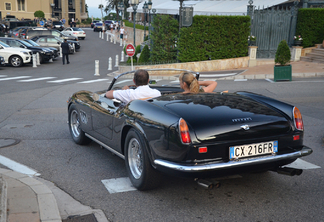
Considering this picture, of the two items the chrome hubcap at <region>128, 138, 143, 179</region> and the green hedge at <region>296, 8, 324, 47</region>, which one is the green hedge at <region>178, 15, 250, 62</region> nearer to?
the green hedge at <region>296, 8, 324, 47</region>

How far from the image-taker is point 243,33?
21766mm

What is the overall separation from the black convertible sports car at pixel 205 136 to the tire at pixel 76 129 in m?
1.72

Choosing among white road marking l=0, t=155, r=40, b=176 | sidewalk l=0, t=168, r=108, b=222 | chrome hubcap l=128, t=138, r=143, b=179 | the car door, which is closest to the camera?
sidewalk l=0, t=168, r=108, b=222

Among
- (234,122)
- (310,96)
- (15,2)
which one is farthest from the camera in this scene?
(15,2)

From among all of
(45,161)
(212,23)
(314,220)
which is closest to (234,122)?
(314,220)

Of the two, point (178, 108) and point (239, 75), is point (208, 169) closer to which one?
point (178, 108)

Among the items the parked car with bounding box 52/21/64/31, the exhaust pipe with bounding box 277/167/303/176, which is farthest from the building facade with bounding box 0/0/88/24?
the exhaust pipe with bounding box 277/167/303/176

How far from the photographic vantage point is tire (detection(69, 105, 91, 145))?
6512 millimetres

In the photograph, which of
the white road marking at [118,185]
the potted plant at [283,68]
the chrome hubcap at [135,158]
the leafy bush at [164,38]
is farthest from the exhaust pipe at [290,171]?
the leafy bush at [164,38]

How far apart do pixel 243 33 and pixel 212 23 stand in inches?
78.4

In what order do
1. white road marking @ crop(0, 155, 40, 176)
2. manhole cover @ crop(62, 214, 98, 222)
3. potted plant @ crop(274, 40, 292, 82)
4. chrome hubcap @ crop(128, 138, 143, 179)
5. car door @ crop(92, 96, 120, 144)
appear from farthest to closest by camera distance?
potted plant @ crop(274, 40, 292, 82) → white road marking @ crop(0, 155, 40, 176) → car door @ crop(92, 96, 120, 144) → chrome hubcap @ crop(128, 138, 143, 179) → manhole cover @ crop(62, 214, 98, 222)

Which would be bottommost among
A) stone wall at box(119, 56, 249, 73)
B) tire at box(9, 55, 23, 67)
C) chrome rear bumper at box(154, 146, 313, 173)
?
tire at box(9, 55, 23, 67)

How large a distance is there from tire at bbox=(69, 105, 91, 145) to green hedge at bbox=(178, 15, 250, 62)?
14920 mm

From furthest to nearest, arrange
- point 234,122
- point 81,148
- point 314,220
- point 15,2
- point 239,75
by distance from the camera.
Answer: point 15,2 → point 239,75 → point 81,148 → point 234,122 → point 314,220
